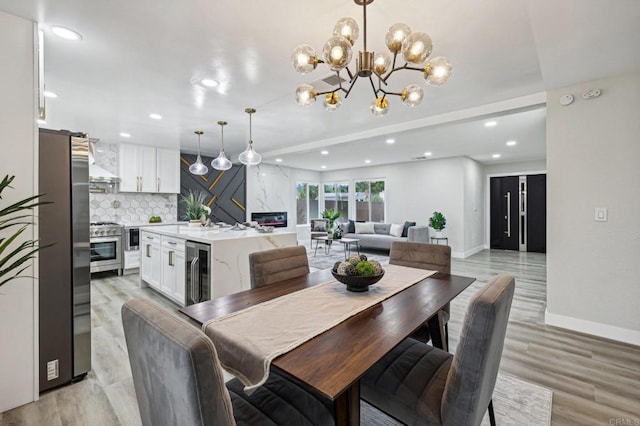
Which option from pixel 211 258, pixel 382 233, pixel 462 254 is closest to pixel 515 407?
pixel 211 258

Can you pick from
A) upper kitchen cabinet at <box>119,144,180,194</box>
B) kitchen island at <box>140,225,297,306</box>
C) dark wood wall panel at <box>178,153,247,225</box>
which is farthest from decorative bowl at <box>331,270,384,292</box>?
dark wood wall panel at <box>178,153,247,225</box>

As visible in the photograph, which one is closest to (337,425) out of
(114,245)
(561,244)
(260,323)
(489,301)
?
(260,323)

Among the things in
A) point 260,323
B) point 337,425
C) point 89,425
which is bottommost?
point 89,425

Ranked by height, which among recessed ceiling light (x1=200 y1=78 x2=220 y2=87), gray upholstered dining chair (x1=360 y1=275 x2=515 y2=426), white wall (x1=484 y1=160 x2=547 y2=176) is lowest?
gray upholstered dining chair (x1=360 y1=275 x2=515 y2=426)

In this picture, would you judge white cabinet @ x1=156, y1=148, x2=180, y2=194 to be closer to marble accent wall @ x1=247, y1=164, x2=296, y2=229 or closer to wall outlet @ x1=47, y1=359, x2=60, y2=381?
marble accent wall @ x1=247, y1=164, x2=296, y2=229

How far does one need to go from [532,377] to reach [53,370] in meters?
3.39

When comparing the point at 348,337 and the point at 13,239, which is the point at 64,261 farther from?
the point at 348,337

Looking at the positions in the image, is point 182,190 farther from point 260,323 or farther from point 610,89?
point 610,89

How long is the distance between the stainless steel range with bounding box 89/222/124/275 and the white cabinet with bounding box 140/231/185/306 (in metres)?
1.13

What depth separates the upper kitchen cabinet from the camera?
17.9 ft

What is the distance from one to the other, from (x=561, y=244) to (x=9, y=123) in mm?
4596

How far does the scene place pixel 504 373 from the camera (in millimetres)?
2156

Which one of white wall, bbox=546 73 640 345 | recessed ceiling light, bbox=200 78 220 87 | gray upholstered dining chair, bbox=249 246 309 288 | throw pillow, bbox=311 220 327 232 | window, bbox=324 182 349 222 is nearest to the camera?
gray upholstered dining chair, bbox=249 246 309 288

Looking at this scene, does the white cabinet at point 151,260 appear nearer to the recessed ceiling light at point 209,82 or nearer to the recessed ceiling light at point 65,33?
the recessed ceiling light at point 209,82
